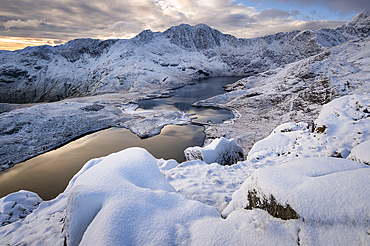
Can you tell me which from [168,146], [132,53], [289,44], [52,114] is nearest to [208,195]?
[168,146]

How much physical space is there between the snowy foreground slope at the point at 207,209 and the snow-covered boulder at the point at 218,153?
13.6 feet

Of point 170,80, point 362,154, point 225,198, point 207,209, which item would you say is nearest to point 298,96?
point 362,154

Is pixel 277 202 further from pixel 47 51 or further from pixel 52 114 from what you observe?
pixel 47 51

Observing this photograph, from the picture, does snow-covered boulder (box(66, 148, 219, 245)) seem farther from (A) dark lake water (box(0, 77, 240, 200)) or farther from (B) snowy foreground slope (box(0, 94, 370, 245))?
(A) dark lake water (box(0, 77, 240, 200))

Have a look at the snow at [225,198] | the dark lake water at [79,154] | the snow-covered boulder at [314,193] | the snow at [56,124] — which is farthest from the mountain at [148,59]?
the snow-covered boulder at [314,193]

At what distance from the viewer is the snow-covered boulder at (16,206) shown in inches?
279

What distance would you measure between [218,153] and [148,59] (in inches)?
4596

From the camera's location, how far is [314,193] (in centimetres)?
325

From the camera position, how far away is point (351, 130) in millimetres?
8398

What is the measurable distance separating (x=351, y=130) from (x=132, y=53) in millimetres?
126369

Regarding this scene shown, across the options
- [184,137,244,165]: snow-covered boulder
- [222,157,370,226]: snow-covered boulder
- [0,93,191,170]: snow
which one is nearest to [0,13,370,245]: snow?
[222,157,370,226]: snow-covered boulder

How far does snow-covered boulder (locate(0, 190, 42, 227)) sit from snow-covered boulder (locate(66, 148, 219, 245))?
4810 mm

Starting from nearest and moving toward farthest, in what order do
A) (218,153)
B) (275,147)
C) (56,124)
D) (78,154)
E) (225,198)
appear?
(225,198), (275,147), (218,153), (78,154), (56,124)

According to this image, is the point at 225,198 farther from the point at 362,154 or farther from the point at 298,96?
the point at 298,96
